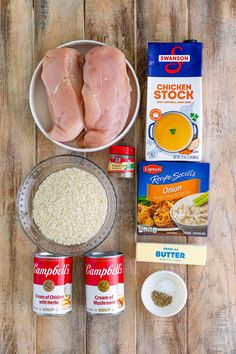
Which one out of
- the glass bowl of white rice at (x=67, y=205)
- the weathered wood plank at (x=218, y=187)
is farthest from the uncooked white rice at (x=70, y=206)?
the weathered wood plank at (x=218, y=187)

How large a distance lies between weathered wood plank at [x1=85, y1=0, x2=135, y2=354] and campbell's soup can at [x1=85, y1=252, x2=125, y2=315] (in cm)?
11

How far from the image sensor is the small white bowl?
1.54 meters

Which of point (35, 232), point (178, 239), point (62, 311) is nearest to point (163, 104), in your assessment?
point (178, 239)

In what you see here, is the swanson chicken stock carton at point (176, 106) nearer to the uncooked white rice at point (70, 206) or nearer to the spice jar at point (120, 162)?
the spice jar at point (120, 162)

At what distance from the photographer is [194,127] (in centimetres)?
152

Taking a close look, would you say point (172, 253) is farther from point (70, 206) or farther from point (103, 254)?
point (70, 206)

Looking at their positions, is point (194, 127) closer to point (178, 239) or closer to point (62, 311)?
point (178, 239)

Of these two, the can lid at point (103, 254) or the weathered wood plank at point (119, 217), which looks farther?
the weathered wood plank at point (119, 217)

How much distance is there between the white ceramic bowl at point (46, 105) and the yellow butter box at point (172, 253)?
0.33m

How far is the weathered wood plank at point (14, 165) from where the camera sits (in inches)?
63.5

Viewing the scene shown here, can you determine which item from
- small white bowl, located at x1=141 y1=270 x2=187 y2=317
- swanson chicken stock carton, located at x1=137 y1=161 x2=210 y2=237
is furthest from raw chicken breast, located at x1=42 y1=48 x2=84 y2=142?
small white bowl, located at x1=141 y1=270 x2=187 y2=317

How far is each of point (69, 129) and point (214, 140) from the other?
1.48 feet

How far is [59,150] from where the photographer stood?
1.62 metres

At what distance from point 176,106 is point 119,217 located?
384 millimetres
